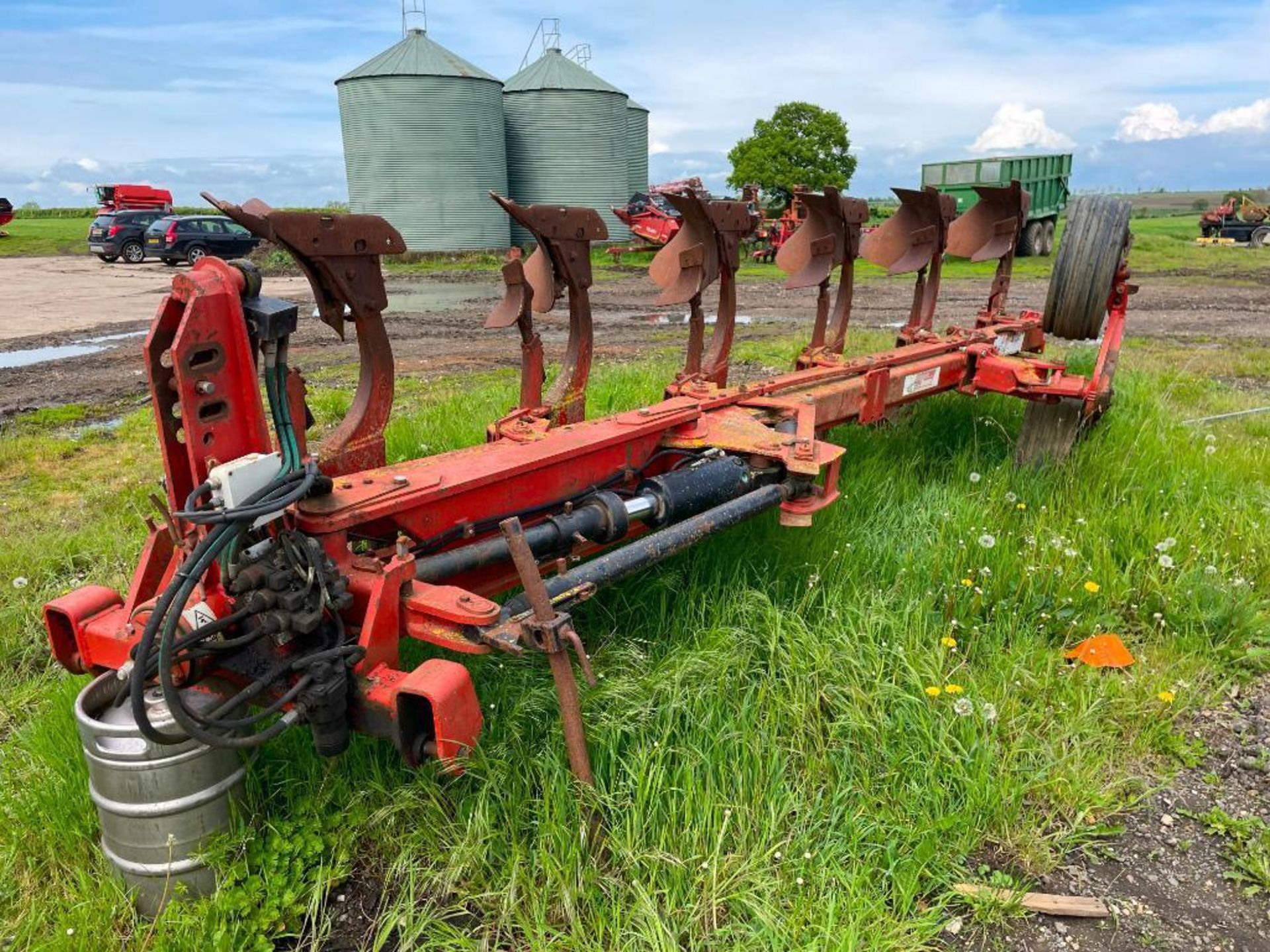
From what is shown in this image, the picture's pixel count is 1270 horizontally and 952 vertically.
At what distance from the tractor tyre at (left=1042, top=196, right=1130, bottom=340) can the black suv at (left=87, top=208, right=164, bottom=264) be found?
2572cm

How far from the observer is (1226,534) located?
3896 millimetres

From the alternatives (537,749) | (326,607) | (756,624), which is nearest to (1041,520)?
(756,624)

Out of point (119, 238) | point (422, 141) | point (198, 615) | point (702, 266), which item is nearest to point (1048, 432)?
point (702, 266)

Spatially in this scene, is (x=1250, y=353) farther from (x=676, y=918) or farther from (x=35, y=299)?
(x=35, y=299)

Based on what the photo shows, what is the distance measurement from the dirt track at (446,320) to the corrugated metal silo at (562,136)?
5.51m

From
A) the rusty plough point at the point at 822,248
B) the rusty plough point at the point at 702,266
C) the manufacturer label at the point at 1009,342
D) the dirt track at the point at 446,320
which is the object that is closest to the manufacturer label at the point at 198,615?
the rusty plough point at the point at 702,266

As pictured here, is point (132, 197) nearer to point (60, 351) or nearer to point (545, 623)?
point (60, 351)

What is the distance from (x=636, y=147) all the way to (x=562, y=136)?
147 inches

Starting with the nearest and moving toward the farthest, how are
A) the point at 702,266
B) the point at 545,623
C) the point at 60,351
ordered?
1. the point at 545,623
2. the point at 702,266
3. the point at 60,351

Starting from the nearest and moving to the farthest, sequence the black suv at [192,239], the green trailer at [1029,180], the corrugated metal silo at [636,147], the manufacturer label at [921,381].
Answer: the manufacturer label at [921,381], the green trailer at [1029,180], the black suv at [192,239], the corrugated metal silo at [636,147]

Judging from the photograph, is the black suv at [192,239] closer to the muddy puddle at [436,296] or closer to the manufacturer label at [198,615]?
the muddy puddle at [436,296]

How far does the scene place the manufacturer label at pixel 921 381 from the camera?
4.26 metres

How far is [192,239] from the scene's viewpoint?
75.7 feet

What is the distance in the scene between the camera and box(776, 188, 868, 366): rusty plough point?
4344mm
